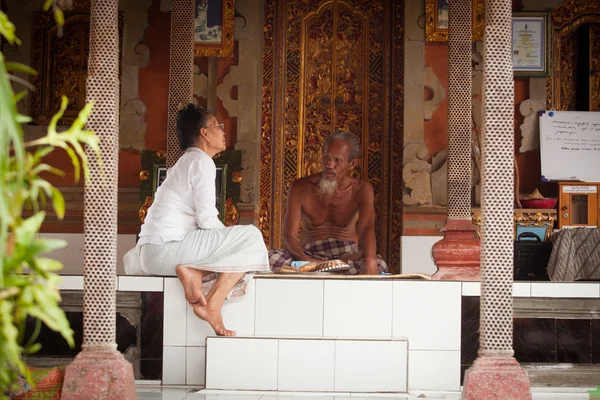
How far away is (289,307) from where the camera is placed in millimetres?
6621

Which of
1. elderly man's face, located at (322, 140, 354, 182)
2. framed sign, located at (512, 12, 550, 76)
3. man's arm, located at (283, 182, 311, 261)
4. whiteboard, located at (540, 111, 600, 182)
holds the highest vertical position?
framed sign, located at (512, 12, 550, 76)

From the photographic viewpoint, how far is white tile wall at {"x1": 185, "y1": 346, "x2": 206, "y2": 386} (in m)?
6.64

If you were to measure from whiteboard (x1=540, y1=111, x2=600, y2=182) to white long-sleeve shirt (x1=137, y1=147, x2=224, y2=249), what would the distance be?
5701mm

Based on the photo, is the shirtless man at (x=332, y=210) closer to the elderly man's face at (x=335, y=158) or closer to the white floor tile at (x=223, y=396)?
the elderly man's face at (x=335, y=158)

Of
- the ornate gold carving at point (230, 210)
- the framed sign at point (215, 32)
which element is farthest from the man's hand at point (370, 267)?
the framed sign at point (215, 32)

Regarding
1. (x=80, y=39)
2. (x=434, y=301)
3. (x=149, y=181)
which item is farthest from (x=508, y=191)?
(x=80, y=39)

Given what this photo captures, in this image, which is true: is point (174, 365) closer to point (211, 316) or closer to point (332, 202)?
point (211, 316)

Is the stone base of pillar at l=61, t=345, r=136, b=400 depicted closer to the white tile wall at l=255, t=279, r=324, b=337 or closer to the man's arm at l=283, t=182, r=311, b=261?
the white tile wall at l=255, t=279, r=324, b=337

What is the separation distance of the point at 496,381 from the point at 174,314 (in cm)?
232

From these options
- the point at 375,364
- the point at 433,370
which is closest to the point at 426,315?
the point at 433,370

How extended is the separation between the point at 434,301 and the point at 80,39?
691cm

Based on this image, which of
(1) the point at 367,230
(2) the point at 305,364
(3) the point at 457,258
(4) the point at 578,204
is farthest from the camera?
(4) the point at 578,204

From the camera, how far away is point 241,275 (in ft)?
21.4

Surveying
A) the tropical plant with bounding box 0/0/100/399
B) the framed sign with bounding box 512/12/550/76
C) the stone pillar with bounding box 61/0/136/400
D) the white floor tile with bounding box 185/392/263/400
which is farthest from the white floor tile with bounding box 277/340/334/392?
the framed sign with bounding box 512/12/550/76
